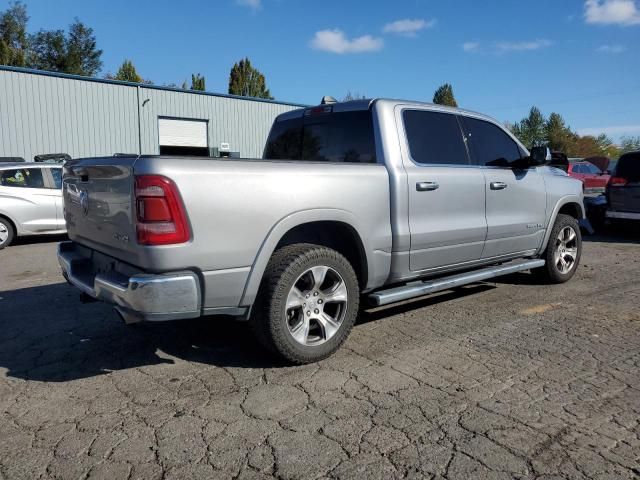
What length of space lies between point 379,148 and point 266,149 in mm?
1643

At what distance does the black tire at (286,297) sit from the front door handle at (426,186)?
0.95 m

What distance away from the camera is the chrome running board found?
13.5 feet

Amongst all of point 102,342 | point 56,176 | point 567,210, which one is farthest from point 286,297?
point 56,176

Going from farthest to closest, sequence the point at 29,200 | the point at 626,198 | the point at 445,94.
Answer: the point at 445,94
the point at 626,198
the point at 29,200

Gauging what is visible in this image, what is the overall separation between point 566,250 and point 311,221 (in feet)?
13.3

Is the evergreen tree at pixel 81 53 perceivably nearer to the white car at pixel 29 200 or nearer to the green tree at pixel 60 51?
the green tree at pixel 60 51

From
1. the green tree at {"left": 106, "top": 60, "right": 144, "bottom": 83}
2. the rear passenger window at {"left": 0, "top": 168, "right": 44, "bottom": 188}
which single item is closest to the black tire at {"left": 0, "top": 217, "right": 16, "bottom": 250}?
the rear passenger window at {"left": 0, "top": 168, "right": 44, "bottom": 188}

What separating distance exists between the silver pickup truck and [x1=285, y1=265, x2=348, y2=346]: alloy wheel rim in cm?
1

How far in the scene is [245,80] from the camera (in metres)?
53.7

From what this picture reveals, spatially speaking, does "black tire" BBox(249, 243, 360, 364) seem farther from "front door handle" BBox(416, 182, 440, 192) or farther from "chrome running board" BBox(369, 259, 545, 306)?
"front door handle" BBox(416, 182, 440, 192)

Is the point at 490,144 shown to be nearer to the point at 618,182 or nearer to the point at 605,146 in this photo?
the point at 618,182

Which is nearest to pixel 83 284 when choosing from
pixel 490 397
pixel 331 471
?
pixel 331 471

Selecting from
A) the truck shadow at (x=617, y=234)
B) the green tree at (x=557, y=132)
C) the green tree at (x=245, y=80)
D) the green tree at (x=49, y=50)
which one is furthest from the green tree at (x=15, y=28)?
the green tree at (x=557, y=132)

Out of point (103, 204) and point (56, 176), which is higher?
point (56, 176)
